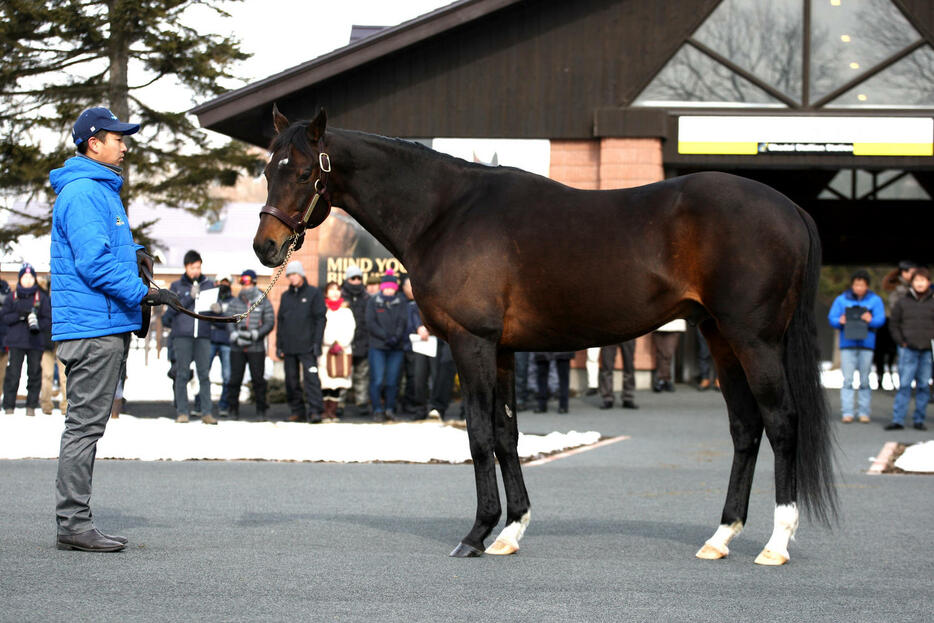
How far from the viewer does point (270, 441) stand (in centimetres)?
1315

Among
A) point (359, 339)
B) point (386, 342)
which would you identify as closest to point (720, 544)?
point (386, 342)

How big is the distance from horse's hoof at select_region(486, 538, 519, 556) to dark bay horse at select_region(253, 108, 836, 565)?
0.02 meters

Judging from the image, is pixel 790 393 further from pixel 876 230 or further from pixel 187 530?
pixel 876 230

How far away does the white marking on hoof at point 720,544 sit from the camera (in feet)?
21.4

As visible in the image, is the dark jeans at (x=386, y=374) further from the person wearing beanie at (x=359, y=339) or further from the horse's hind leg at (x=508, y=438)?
the horse's hind leg at (x=508, y=438)

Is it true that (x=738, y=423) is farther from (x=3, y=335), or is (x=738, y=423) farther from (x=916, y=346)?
(x=3, y=335)

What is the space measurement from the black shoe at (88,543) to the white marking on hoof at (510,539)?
2.08m

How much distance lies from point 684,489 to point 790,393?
345cm

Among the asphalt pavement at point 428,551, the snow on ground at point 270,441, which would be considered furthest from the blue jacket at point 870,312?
the asphalt pavement at point 428,551

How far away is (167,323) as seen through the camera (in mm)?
16328

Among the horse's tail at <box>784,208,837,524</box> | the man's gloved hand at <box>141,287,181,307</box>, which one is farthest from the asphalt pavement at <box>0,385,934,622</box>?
the man's gloved hand at <box>141,287,181,307</box>

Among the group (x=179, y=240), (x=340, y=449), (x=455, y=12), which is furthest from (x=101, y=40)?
(x=179, y=240)

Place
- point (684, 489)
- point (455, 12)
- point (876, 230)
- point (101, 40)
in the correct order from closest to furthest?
point (684, 489) → point (455, 12) → point (101, 40) → point (876, 230)

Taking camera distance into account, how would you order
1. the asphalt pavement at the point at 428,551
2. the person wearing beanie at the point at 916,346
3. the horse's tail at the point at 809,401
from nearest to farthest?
the asphalt pavement at the point at 428,551, the horse's tail at the point at 809,401, the person wearing beanie at the point at 916,346
